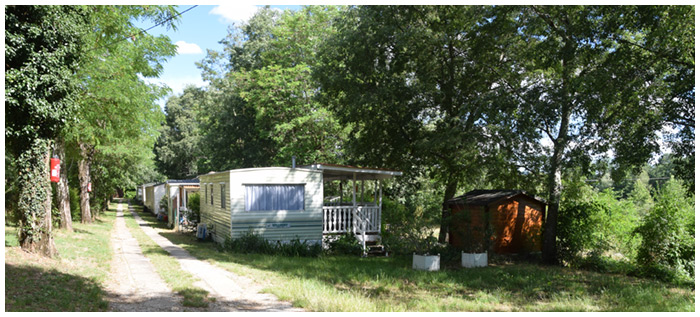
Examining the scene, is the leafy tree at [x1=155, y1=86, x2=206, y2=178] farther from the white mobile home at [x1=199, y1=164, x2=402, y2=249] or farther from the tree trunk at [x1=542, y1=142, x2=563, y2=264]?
the tree trunk at [x1=542, y1=142, x2=563, y2=264]

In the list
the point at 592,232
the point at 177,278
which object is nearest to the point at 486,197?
the point at 592,232

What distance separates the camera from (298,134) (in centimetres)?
2594

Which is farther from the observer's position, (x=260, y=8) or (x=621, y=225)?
(x=260, y=8)

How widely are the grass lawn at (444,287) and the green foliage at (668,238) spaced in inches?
33.8

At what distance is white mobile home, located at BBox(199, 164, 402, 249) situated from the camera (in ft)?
48.1

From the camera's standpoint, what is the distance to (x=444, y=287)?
9891 millimetres

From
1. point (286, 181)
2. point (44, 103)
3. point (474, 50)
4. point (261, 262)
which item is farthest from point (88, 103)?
point (474, 50)

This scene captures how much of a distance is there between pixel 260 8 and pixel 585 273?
1095 inches

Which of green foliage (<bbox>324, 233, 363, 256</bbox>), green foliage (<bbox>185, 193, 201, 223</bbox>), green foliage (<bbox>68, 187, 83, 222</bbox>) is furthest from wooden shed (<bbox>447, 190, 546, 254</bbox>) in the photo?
green foliage (<bbox>68, 187, 83, 222</bbox>)

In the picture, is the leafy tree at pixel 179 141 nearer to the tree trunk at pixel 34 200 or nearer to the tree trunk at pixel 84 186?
the tree trunk at pixel 84 186

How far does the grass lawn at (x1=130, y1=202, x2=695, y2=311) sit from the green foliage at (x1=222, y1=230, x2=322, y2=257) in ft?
2.68

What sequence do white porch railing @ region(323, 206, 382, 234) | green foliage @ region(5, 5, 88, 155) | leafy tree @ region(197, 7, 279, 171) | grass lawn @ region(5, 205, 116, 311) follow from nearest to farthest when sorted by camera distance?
grass lawn @ region(5, 205, 116, 311)
green foliage @ region(5, 5, 88, 155)
white porch railing @ region(323, 206, 382, 234)
leafy tree @ region(197, 7, 279, 171)

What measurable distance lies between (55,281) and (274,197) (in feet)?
24.3
